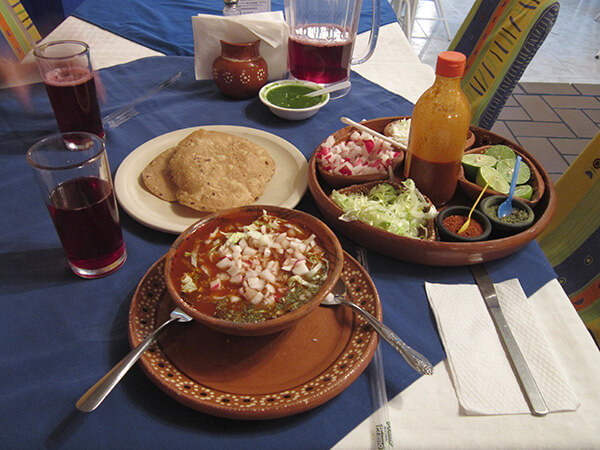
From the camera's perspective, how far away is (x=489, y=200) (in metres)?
1.13

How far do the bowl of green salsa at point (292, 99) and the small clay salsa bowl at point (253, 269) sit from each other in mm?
682

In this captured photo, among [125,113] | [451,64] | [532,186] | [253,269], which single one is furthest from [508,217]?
[125,113]

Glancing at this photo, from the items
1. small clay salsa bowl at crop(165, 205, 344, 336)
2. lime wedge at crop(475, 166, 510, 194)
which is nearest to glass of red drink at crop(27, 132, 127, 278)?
small clay salsa bowl at crop(165, 205, 344, 336)

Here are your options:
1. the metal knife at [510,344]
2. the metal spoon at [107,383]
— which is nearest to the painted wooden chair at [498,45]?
the metal knife at [510,344]

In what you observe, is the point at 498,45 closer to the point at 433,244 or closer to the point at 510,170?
the point at 510,170

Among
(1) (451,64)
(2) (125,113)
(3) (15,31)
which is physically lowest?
(3) (15,31)

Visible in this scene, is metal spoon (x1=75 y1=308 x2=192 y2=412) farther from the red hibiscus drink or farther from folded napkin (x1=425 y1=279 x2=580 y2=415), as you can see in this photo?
the red hibiscus drink

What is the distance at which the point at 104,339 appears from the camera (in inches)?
34.9

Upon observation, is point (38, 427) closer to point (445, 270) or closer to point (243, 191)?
point (243, 191)

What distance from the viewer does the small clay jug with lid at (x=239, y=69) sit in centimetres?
167

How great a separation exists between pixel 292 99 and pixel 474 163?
2.27ft

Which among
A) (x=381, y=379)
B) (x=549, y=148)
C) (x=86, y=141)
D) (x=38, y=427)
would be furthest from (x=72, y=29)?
(x=549, y=148)

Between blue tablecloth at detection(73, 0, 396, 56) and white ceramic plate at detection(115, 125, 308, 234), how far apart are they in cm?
82

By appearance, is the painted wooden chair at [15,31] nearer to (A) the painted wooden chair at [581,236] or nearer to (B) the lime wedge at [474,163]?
(B) the lime wedge at [474,163]
